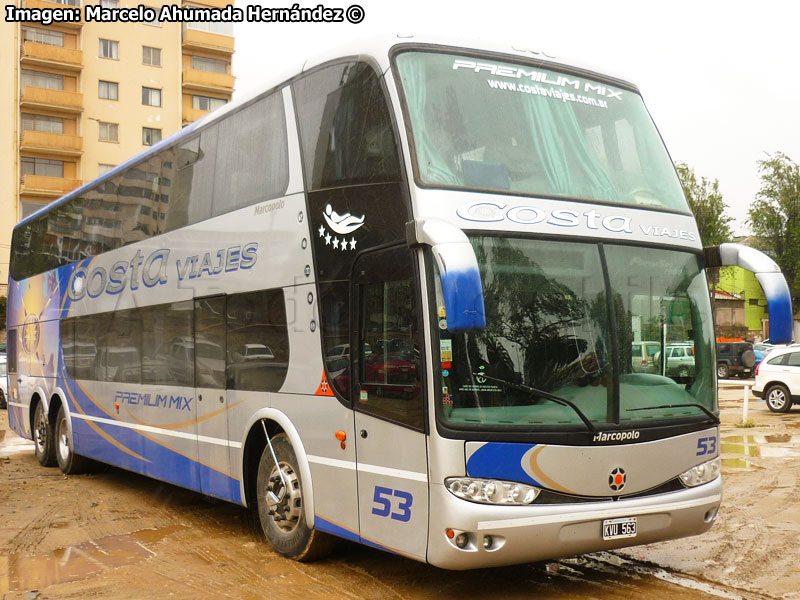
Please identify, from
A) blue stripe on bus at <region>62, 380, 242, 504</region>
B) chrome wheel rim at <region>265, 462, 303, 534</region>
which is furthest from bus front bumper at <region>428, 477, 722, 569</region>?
blue stripe on bus at <region>62, 380, 242, 504</region>

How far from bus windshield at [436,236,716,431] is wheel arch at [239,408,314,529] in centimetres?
193

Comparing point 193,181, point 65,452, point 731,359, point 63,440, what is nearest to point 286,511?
point 193,181

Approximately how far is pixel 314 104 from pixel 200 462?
12.8ft

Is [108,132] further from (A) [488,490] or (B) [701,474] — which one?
(A) [488,490]

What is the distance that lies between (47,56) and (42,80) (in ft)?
4.85

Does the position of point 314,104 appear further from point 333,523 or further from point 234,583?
point 234,583

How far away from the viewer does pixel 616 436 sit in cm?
611

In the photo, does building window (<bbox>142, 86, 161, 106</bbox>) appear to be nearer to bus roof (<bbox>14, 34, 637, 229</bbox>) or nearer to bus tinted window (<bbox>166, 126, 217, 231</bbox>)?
bus tinted window (<bbox>166, 126, 217, 231</bbox>)

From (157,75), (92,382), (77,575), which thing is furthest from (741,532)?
(157,75)

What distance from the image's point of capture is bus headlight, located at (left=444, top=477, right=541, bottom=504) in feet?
19.1

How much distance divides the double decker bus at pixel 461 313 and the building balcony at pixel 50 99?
47.9 m

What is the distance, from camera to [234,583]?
6887 mm

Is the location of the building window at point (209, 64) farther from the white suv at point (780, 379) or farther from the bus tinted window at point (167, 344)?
the bus tinted window at point (167, 344)

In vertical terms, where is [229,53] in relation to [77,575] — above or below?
above
